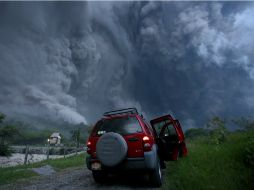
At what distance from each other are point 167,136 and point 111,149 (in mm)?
3743

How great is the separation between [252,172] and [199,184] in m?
1.19

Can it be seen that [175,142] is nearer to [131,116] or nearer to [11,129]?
[131,116]

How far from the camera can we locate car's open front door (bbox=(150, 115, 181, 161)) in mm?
8430

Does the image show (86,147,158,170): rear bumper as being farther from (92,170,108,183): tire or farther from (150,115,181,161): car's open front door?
(150,115,181,161): car's open front door

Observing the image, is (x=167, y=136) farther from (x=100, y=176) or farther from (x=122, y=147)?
(x=122, y=147)

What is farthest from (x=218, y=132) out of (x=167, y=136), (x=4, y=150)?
(x=4, y=150)

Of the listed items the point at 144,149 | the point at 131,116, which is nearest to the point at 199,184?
the point at 144,149

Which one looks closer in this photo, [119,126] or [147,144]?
[147,144]

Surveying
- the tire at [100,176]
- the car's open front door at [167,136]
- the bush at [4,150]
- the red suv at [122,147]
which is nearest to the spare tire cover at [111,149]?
the red suv at [122,147]

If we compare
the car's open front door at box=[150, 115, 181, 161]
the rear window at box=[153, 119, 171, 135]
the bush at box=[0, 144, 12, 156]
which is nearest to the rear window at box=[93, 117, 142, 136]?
the car's open front door at box=[150, 115, 181, 161]

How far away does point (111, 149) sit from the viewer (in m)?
5.89

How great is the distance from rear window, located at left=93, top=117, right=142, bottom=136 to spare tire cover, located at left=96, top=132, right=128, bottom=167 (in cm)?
42

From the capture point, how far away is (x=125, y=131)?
249 inches

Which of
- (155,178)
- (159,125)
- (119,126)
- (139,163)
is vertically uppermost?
(159,125)
